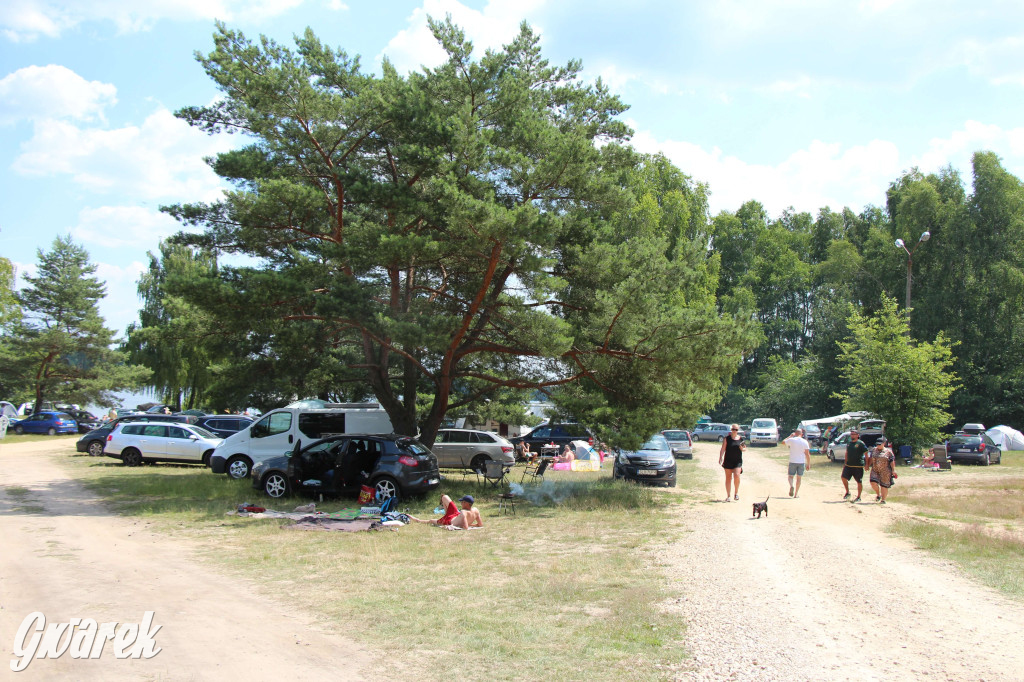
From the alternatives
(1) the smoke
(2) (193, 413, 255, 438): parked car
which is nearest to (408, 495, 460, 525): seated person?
(1) the smoke

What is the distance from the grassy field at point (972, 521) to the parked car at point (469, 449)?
37.2 ft

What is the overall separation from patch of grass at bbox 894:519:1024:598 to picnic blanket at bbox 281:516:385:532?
8.48 metres

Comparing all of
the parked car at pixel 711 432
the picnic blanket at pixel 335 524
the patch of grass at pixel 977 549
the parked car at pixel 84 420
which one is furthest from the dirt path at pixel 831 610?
the parked car at pixel 84 420

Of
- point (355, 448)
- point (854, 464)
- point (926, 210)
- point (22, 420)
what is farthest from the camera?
point (926, 210)

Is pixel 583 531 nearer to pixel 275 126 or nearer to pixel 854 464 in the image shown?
pixel 854 464

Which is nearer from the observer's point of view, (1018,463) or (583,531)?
(583,531)

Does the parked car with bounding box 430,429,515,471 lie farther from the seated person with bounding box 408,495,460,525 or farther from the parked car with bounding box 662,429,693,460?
the parked car with bounding box 662,429,693,460

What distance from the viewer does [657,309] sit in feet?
52.0

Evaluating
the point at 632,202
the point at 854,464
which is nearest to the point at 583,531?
the point at 854,464

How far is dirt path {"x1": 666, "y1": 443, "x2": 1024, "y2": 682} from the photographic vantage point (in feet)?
17.9

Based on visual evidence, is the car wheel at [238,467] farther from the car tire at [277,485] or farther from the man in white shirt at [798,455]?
the man in white shirt at [798,455]

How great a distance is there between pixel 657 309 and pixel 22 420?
38.5 metres

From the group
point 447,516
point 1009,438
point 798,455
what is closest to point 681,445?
point 798,455
